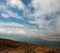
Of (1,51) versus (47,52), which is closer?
(47,52)

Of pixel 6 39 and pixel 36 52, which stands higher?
pixel 6 39

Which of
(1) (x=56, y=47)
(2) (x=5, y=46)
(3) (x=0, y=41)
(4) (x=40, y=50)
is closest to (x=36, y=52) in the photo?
(4) (x=40, y=50)

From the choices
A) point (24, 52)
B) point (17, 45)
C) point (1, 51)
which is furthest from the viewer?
point (17, 45)

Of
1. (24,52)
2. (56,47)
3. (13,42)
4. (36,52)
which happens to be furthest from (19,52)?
(56,47)

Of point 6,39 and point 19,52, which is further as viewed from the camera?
point 6,39

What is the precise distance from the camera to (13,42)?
15.4m

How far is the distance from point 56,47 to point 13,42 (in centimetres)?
474

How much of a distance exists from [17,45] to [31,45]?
1867mm

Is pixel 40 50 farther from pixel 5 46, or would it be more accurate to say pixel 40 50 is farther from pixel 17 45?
pixel 5 46

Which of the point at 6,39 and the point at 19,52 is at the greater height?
the point at 6,39

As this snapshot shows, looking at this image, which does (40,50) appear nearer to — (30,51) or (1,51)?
(30,51)

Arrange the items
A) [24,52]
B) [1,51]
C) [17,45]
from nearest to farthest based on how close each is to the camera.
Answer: [24,52]
[1,51]
[17,45]

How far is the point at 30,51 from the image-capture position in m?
12.2

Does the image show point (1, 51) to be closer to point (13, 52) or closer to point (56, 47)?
point (13, 52)
